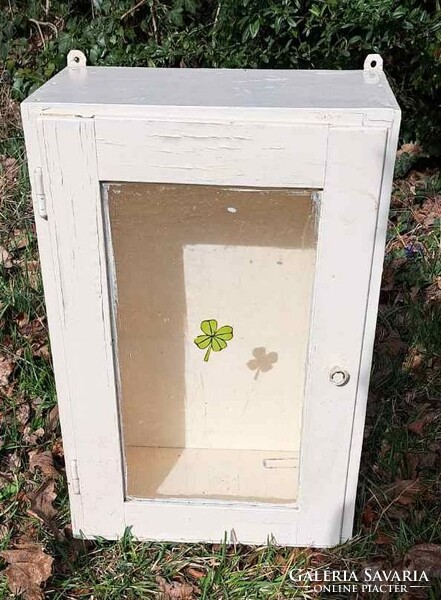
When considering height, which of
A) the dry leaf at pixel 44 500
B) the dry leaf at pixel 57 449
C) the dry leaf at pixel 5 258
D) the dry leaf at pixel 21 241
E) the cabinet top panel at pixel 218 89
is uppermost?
the cabinet top panel at pixel 218 89

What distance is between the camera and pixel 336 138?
114cm

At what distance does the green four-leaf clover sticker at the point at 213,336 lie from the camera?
5.09ft

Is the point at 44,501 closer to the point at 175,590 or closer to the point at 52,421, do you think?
the point at 52,421

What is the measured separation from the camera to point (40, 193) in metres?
1.22

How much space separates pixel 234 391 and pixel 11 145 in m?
1.94

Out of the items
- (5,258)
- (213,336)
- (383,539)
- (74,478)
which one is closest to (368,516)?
(383,539)

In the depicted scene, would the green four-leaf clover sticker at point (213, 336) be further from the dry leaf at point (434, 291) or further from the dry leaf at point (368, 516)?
the dry leaf at point (434, 291)

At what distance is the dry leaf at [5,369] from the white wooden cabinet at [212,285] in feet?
1.79

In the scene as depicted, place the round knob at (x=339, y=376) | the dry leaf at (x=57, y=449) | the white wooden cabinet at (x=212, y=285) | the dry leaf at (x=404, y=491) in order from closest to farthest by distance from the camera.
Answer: the white wooden cabinet at (x=212, y=285)
the round knob at (x=339, y=376)
the dry leaf at (x=404, y=491)
the dry leaf at (x=57, y=449)

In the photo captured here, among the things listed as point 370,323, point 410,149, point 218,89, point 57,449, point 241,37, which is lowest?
point 57,449

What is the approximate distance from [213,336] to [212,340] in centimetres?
1

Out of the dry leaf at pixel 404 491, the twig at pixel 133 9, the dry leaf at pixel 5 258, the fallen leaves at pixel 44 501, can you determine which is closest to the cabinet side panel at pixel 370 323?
the dry leaf at pixel 404 491

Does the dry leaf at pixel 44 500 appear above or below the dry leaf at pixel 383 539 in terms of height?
above

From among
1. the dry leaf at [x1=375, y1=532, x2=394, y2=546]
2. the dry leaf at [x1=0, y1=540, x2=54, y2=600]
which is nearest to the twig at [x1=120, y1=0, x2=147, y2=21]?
the dry leaf at [x1=0, y1=540, x2=54, y2=600]
